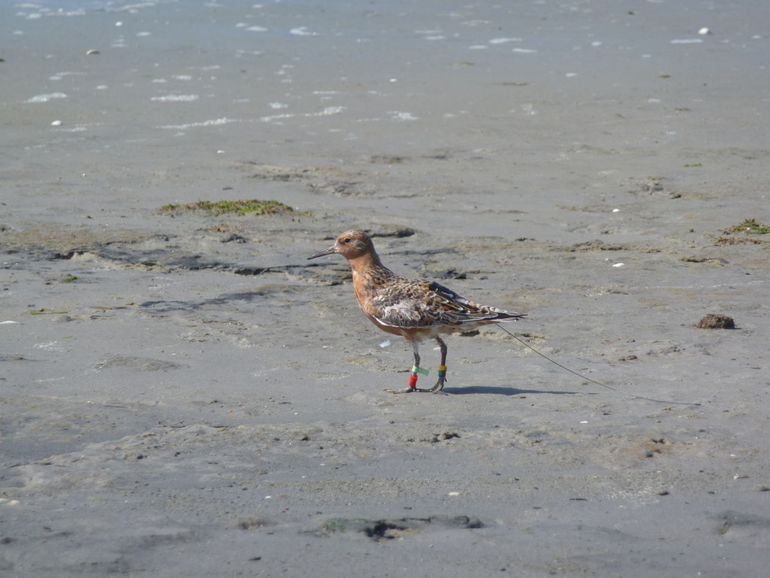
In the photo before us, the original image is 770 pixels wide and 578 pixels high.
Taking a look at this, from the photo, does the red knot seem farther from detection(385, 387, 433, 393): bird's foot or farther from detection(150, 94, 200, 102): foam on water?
detection(150, 94, 200, 102): foam on water

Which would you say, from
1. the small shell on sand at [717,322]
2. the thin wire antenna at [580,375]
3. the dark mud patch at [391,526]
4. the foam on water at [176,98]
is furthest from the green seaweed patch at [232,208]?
the dark mud patch at [391,526]

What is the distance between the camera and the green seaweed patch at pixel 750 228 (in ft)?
38.7

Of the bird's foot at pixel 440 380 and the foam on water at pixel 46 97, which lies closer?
the bird's foot at pixel 440 380

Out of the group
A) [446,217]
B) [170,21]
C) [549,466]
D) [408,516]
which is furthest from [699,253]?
[170,21]

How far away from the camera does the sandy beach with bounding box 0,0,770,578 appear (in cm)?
571

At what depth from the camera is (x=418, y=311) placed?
8.00 metres

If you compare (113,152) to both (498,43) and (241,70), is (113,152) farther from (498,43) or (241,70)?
(498,43)

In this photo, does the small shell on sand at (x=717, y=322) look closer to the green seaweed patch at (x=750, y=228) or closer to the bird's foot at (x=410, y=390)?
the bird's foot at (x=410, y=390)

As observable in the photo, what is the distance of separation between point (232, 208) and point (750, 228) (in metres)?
5.08

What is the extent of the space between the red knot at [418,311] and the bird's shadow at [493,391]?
0.12 meters

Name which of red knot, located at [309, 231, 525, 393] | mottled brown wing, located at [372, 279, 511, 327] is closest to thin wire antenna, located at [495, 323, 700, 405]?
red knot, located at [309, 231, 525, 393]

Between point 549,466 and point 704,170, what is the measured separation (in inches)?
336

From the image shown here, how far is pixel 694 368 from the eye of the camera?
26.8 feet

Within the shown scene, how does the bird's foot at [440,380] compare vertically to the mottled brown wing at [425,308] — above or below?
below
